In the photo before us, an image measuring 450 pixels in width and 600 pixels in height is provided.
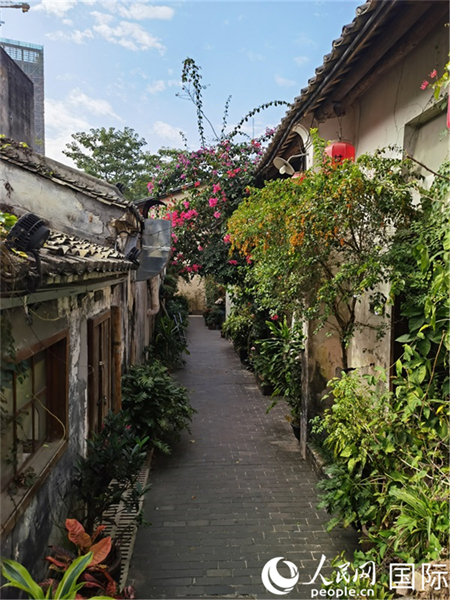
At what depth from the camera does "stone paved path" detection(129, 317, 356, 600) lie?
181 inches

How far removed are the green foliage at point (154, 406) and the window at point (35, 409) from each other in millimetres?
3224

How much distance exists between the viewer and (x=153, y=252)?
8195 mm

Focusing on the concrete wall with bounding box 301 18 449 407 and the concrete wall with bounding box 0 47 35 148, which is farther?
the concrete wall with bounding box 0 47 35 148

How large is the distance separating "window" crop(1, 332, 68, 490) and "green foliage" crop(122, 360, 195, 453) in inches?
127

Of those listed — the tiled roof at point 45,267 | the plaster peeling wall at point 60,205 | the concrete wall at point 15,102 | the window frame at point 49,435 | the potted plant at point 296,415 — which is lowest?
the potted plant at point 296,415

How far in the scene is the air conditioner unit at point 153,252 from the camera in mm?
8133

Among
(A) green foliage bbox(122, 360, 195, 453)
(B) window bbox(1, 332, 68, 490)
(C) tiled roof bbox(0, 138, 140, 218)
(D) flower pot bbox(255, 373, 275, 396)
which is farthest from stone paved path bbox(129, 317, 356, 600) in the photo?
(C) tiled roof bbox(0, 138, 140, 218)

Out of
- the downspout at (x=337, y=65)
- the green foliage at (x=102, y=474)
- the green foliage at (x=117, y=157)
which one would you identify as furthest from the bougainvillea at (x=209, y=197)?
the green foliage at (x=117, y=157)

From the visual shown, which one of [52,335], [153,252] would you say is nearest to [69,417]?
[52,335]

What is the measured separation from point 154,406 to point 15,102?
21.7 feet

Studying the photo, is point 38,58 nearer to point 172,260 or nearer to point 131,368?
point 172,260

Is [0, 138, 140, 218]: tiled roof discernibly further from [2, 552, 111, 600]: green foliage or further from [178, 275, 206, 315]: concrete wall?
[178, 275, 206, 315]: concrete wall

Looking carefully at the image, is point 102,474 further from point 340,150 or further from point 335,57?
point 335,57

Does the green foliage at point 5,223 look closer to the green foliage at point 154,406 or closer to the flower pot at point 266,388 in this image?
the green foliage at point 154,406
